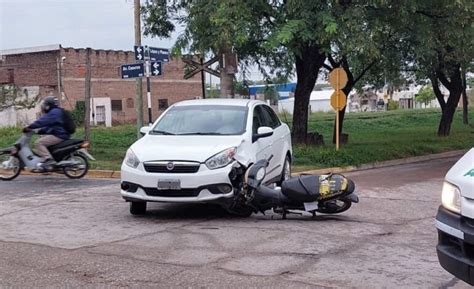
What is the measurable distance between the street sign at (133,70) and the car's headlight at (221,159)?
25.5ft

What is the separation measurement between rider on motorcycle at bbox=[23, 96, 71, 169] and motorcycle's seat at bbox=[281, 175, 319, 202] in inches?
252

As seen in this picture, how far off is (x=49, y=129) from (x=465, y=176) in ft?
34.6

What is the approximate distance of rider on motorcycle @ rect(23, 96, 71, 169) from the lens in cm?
1345

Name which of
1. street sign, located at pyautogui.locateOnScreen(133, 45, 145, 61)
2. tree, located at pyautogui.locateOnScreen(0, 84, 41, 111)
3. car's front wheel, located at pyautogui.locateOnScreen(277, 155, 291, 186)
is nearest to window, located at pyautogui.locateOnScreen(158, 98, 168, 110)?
tree, located at pyautogui.locateOnScreen(0, 84, 41, 111)

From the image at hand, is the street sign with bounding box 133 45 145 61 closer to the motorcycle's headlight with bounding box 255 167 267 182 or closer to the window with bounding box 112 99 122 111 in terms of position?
the motorcycle's headlight with bounding box 255 167 267 182

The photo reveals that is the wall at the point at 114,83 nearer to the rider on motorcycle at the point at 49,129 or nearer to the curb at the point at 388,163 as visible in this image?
the curb at the point at 388,163

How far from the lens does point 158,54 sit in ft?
55.0

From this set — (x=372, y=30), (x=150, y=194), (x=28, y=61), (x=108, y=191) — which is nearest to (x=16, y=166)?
(x=108, y=191)

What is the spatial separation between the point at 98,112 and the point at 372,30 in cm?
3516

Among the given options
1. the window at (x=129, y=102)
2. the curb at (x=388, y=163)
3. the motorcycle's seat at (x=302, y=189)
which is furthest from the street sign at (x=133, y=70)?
the window at (x=129, y=102)

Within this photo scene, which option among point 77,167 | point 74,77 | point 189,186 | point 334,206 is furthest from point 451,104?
point 74,77

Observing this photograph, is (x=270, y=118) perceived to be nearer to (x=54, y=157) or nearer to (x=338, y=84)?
(x=54, y=157)

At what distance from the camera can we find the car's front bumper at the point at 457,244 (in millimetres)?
4363

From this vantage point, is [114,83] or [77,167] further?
[114,83]
